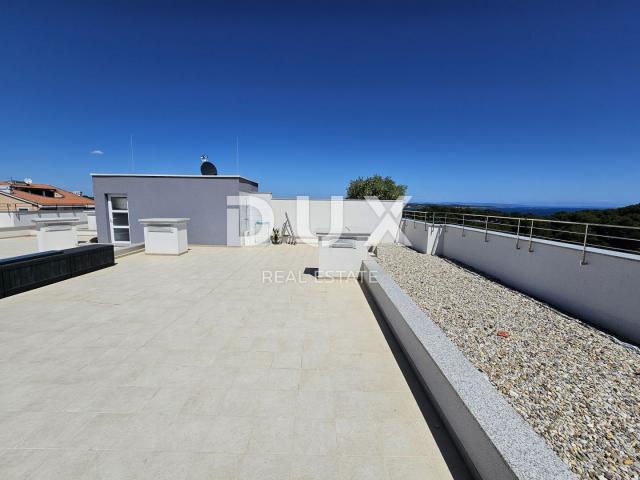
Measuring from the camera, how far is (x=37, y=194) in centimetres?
3062

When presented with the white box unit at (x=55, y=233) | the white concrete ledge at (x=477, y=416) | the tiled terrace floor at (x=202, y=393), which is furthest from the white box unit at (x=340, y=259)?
the white box unit at (x=55, y=233)

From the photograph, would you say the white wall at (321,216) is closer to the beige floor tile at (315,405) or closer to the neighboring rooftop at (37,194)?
the beige floor tile at (315,405)

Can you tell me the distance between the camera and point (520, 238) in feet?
24.6

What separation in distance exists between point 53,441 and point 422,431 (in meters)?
2.67

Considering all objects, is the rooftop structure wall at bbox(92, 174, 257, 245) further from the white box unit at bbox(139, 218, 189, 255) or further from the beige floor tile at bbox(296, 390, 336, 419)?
the beige floor tile at bbox(296, 390, 336, 419)

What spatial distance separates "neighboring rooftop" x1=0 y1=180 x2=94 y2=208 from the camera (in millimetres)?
25969

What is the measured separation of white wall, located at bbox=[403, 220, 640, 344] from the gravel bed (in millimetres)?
407

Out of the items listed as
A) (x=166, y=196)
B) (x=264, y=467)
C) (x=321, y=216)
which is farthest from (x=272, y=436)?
(x=321, y=216)

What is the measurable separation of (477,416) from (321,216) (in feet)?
39.9

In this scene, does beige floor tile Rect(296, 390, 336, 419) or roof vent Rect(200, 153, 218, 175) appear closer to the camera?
beige floor tile Rect(296, 390, 336, 419)

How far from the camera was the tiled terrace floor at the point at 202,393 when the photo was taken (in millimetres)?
1898

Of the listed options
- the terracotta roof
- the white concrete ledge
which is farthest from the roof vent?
the terracotta roof

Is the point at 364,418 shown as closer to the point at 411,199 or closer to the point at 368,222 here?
the point at 368,222

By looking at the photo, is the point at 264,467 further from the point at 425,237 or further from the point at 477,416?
the point at 425,237
